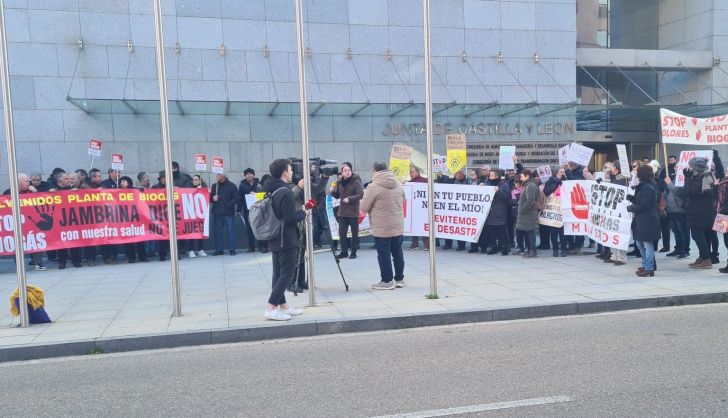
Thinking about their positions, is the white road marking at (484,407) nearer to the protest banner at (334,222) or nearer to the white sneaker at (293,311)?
the white sneaker at (293,311)

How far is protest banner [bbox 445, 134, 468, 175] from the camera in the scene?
45.1 ft

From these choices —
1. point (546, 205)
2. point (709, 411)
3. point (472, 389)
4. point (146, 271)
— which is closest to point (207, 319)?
point (472, 389)

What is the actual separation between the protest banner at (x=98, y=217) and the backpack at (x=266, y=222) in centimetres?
610

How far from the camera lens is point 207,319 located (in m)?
7.52

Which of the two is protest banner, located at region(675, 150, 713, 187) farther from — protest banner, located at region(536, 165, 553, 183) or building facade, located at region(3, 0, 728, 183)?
building facade, located at region(3, 0, 728, 183)

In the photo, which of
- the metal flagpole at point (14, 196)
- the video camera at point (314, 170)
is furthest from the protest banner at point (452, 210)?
the metal flagpole at point (14, 196)

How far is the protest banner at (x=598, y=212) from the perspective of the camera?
10.6 metres

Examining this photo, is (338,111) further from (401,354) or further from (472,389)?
(472,389)

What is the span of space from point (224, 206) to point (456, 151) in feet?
A: 18.5

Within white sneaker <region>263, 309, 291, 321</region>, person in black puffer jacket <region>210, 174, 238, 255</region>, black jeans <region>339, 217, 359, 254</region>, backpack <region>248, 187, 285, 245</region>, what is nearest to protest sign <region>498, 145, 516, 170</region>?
black jeans <region>339, 217, 359, 254</region>

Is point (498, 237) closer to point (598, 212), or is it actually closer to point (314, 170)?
point (598, 212)

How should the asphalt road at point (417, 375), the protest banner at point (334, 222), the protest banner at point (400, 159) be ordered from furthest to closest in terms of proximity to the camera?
the protest banner at point (334, 222) < the protest banner at point (400, 159) < the asphalt road at point (417, 375)

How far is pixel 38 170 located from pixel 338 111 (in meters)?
7.86

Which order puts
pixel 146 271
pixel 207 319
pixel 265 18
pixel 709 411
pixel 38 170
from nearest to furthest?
pixel 709 411 < pixel 207 319 < pixel 146 271 < pixel 38 170 < pixel 265 18
